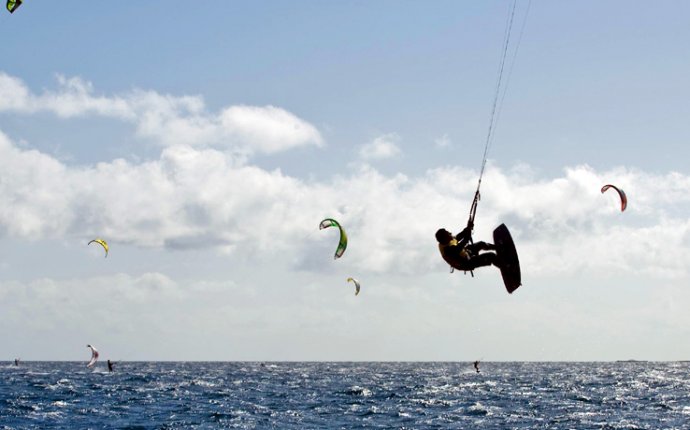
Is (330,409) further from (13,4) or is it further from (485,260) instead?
(485,260)

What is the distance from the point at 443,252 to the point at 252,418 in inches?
907

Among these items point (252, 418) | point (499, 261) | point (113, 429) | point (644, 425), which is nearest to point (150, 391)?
point (252, 418)

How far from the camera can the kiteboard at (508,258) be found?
14.6m

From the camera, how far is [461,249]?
44.0 ft

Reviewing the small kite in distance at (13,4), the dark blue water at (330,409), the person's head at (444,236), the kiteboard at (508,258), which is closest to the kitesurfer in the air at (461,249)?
the person's head at (444,236)

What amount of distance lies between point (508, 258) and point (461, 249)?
1.62m

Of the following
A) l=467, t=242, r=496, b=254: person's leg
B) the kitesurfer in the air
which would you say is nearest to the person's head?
the kitesurfer in the air

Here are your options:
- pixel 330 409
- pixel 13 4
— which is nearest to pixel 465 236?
pixel 13 4

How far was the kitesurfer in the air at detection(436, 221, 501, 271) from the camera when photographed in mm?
13383

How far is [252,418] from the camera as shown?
113ft

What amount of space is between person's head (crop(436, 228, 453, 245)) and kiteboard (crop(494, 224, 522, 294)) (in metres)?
1.40

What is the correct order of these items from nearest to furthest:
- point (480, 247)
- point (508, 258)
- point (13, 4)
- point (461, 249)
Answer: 1. point (461, 249)
2. point (480, 247)
3. point (508, 258)
4. point (13, 4)

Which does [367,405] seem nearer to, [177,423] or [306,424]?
[306,424]

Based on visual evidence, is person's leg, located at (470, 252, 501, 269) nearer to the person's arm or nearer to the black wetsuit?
the black wetsuit
